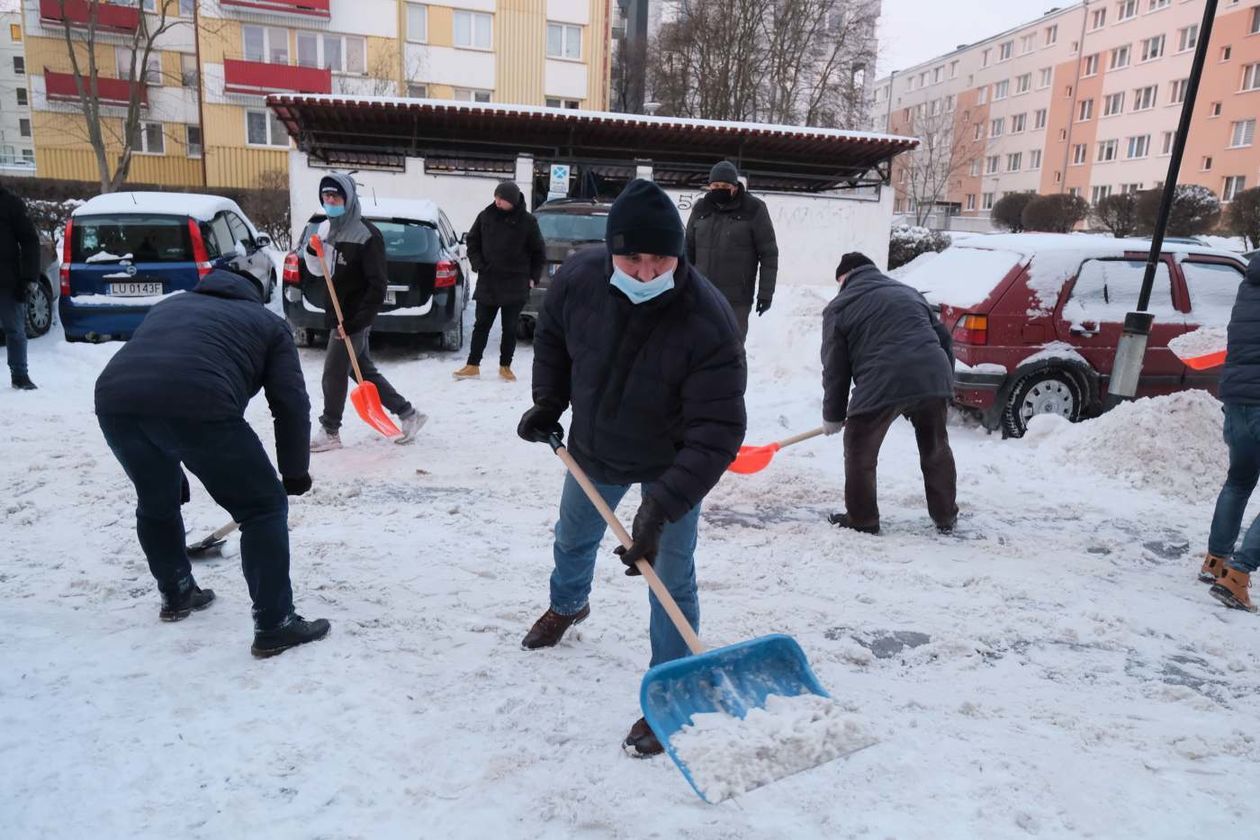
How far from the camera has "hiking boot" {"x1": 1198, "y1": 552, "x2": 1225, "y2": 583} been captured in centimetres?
454

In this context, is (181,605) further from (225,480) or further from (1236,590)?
(1236,590)

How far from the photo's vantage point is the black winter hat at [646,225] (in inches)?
101

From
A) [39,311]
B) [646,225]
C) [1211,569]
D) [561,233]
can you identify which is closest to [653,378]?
[646,225]

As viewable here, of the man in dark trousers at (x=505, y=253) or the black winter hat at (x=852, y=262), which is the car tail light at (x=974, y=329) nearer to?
the black winter hat at (x=852, y=262)

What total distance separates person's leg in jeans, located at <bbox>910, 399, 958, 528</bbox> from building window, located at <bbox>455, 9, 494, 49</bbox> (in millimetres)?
31574

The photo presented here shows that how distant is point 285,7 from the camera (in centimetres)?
3097

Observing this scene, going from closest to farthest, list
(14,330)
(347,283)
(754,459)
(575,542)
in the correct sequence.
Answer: (575,542) → (754,459) → (347,283) → (14,330)

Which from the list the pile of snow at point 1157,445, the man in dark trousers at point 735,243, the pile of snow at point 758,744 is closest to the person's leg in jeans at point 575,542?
the pile of snow at point 758,744

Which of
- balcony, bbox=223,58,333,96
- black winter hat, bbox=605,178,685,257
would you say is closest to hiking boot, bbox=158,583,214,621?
black winter hat, bbox=605,178,685,257

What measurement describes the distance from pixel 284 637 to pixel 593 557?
119 cm

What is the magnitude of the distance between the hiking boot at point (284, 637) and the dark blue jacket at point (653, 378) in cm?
129

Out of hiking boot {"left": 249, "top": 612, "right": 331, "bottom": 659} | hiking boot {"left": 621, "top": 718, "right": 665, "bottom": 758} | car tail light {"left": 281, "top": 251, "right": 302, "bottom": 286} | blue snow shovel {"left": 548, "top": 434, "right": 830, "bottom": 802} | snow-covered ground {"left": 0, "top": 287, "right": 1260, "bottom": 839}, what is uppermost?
car tail light {"left": 281, "top": 251, "right": 302, "bottom": 286}

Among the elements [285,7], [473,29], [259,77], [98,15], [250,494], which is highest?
[285,7]

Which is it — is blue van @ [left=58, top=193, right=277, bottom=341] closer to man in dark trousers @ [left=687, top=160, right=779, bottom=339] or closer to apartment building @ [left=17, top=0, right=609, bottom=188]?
man in dark trousers @ [left=687, top=160, right=779, bottom=339]
